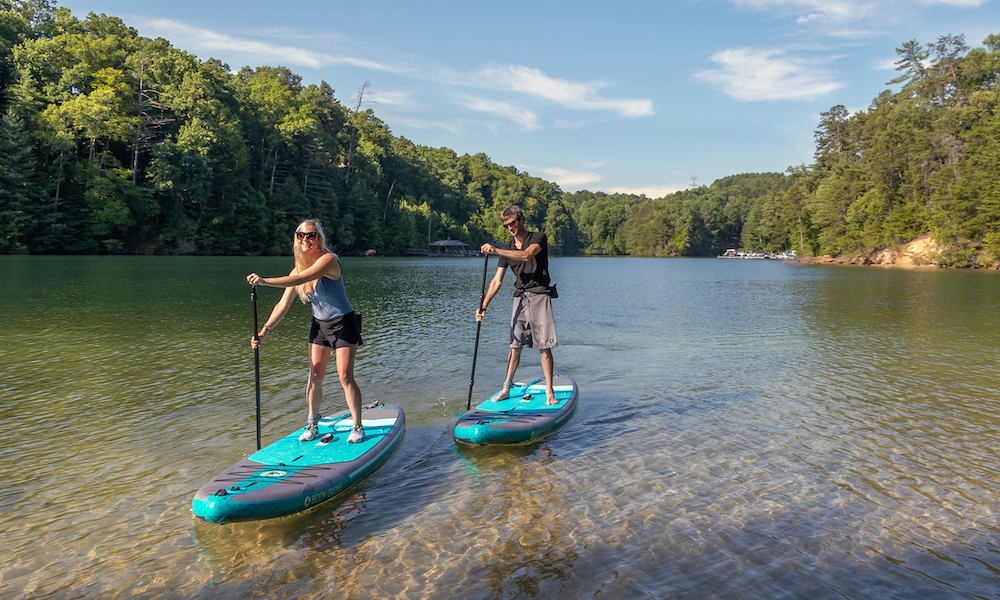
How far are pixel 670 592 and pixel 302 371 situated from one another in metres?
8.45

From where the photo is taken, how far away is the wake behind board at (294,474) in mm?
4730

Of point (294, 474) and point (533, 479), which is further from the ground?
point (294, 474)

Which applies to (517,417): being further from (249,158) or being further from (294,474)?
(249,158)

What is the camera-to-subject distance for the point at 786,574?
4.29 metres

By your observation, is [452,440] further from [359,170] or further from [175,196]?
[359,170]

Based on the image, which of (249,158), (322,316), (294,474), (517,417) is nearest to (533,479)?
(517,417)

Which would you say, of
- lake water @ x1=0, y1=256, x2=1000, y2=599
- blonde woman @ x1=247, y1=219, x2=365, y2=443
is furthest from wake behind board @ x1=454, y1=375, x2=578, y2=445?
blonde woman @ x1=247, y1=219, x2=365, y2=443

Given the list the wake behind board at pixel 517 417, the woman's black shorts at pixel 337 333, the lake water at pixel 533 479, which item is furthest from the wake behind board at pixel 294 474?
the woman's black shorts at pixel 337 333

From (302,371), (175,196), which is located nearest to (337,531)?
(302,371)

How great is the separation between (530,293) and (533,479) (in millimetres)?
2600

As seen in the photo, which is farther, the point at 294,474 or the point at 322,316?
the point at 322,316

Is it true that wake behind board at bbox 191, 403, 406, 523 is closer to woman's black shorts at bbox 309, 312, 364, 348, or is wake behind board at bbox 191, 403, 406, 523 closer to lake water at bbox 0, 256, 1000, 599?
lake water at bbox 0, 256, 1000, 599

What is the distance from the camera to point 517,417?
7.27 metres

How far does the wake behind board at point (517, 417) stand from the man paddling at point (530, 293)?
0.26 m
